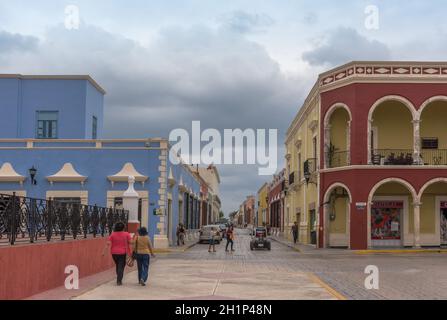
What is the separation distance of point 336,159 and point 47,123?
20.0 metres

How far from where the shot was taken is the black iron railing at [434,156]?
36.3 m

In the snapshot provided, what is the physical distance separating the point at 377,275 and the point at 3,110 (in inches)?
1252

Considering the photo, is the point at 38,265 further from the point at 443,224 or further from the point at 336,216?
the point at 443,224

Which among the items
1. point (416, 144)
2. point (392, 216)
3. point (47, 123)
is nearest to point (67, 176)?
point (47, 123)

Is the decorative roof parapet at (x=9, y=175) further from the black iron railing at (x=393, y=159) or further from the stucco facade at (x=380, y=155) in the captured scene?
the black iron railing at (x=393, y=159)

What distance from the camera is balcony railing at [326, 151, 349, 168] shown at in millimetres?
37219

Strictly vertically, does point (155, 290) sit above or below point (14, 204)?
below

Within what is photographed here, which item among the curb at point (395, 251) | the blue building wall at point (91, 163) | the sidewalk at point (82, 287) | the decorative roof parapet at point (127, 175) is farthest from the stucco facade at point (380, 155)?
the sidewalk at point (82, 287)

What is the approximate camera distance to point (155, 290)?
14922mm

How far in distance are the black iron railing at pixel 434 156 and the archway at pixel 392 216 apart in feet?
6.61

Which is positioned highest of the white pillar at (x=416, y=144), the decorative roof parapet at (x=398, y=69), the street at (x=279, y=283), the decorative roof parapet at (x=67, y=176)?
the decorative roof parapet at (x=398, y=69)

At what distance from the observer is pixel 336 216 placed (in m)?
37.6
